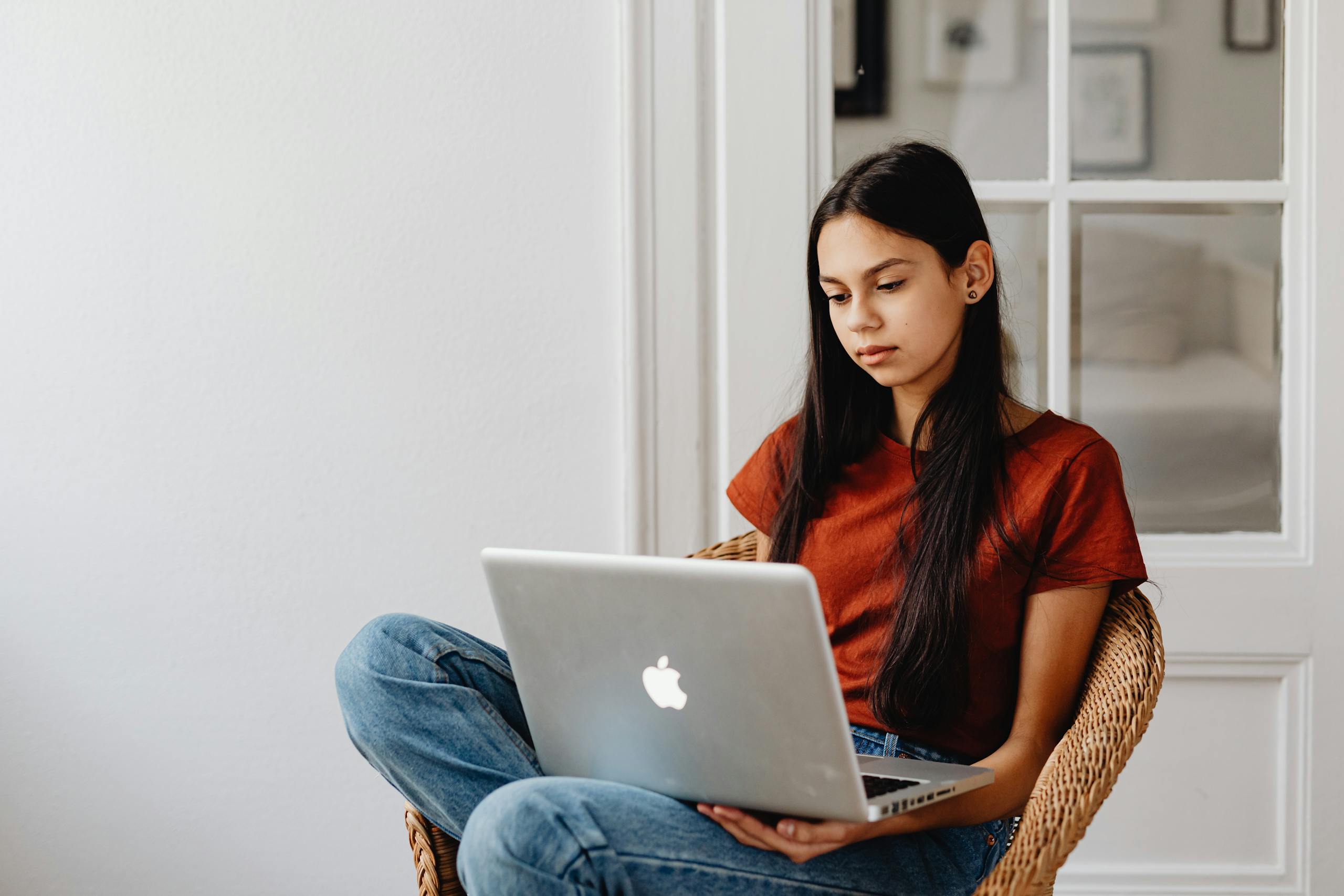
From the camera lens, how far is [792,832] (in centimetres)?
87

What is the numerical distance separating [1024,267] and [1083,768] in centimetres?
93

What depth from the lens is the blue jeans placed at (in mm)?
870

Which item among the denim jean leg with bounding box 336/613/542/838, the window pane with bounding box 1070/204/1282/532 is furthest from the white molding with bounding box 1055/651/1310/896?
the denim jean leg with bounding box 336/613/542/838

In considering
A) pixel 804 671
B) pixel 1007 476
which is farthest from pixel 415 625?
pixel 1007 476

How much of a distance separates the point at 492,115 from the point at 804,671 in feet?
3.87

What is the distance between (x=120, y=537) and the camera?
1.75m

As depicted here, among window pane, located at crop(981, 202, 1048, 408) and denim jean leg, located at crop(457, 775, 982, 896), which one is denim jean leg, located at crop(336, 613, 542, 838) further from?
window pane, located at crop(981, 202, 1048, 408)

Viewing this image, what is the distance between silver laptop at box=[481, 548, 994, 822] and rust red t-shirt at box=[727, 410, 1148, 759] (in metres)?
0.14

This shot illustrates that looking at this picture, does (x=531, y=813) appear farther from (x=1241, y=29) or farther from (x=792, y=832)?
(x=1241, y=29)

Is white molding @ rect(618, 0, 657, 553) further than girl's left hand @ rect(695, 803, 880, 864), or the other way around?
white molding @ rect(618, 0, 657, 553)

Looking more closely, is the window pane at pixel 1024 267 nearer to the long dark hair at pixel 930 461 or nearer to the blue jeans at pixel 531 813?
the long dark hair at pixel 930 461

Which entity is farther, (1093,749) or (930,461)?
(930,461)

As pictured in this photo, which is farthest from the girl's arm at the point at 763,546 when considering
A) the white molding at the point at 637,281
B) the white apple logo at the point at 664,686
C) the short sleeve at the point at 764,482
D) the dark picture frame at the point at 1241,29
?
the dark picture frame at the point at 1241,29

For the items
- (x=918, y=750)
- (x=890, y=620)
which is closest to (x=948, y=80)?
(x=890, y=620)
